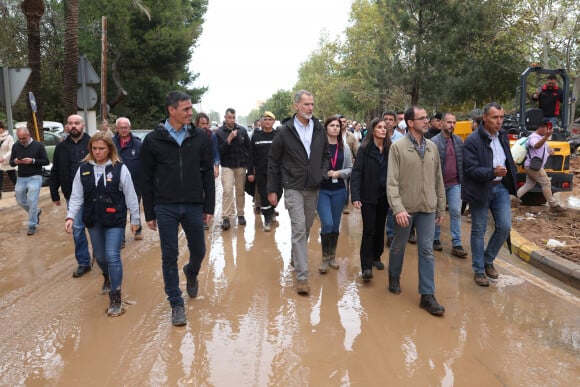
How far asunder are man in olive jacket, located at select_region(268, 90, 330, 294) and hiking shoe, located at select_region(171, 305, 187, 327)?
1.29 m

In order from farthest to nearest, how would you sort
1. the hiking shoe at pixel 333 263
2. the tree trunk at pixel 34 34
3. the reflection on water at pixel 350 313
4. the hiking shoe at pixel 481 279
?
the tree trunk at pixel 34 34 → the hiking shoe at pixel 333 263 → the hiking shoe at pixel 481 279 → the reflection on water at pixel 350 313

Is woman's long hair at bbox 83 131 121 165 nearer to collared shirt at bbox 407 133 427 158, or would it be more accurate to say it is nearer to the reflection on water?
the reflection on water

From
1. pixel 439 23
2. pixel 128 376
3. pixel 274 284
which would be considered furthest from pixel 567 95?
pixel 439 23

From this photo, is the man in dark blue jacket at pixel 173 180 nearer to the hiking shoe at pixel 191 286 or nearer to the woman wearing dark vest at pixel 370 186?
the hiking shoe at pixel 191 286

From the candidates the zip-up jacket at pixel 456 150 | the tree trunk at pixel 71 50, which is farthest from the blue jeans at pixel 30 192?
the tree trunk at pixel 71 50

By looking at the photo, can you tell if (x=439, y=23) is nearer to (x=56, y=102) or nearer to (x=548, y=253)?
(x=548, y=253)

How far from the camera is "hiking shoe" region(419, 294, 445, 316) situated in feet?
15.0

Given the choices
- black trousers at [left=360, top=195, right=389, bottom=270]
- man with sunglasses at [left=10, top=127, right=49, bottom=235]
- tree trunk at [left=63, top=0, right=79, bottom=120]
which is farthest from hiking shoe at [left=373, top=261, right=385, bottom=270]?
tree trunk at [left=63, top=0, right=79, bottom=120]

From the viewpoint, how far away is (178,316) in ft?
14.2

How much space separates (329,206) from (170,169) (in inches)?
85.1

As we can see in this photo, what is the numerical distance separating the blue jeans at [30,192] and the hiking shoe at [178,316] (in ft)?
15.6

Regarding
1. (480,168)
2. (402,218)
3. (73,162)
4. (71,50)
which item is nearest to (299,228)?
(402,218)

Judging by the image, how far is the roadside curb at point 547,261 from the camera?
18.2 feet

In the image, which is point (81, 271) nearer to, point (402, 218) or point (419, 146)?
point (402, 218)
